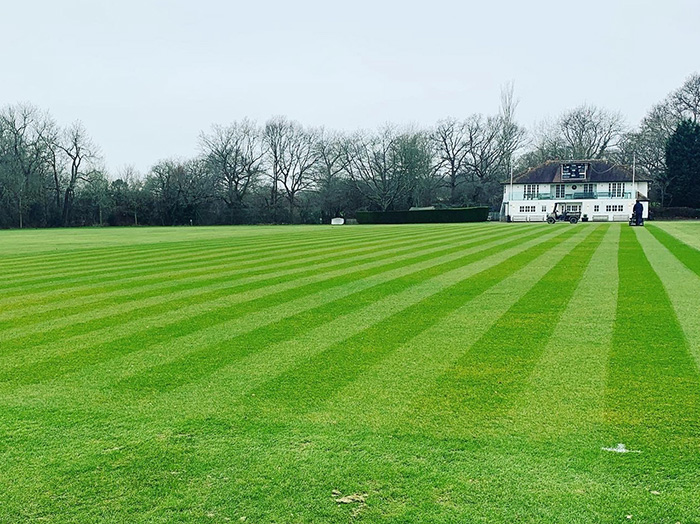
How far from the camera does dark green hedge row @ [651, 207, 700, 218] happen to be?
180 ft

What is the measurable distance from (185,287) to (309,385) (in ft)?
20.8

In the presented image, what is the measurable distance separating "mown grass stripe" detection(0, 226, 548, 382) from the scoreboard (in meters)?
59.6

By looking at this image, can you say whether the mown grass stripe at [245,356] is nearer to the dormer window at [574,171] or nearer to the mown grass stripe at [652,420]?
the mown grass stripe at [652,420]

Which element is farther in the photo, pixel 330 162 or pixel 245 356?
pixel 330 162

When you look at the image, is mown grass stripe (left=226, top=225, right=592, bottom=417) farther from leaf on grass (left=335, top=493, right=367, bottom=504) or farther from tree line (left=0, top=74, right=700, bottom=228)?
tree line (left=0, top=74, right=700, bottom=228)

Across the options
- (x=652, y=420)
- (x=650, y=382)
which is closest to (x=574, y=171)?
(x=650, y=382)

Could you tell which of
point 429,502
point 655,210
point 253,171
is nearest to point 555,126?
point 655,210

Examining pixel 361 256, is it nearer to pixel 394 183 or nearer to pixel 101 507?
pixel 101 507

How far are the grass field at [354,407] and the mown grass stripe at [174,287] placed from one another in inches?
4.0

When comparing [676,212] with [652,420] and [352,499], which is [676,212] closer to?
[652,420]

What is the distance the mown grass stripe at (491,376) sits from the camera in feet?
12.3

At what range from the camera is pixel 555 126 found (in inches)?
2933

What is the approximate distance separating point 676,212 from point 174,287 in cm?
6107

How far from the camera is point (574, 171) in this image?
210 ft
